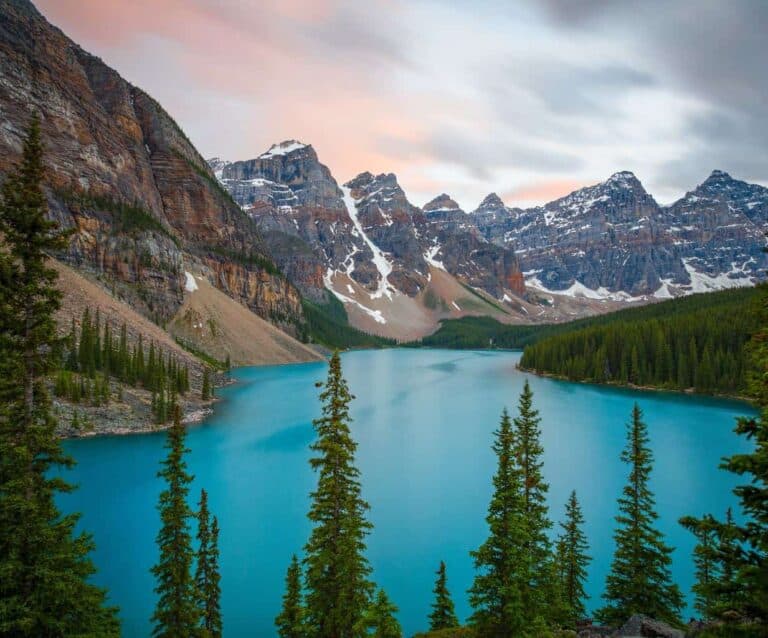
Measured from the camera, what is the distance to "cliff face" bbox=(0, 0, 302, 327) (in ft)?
289

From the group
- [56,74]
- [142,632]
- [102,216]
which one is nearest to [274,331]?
[102,216]

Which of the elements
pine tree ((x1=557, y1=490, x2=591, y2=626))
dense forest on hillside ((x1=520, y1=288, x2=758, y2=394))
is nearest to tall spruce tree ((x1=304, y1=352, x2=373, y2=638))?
pine tree ((x1=557, y1=490, x2=591, y2=626))

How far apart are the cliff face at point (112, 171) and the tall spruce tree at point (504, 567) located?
6799 centimetres

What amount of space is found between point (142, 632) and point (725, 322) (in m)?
95.8

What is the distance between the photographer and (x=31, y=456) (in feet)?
31.4

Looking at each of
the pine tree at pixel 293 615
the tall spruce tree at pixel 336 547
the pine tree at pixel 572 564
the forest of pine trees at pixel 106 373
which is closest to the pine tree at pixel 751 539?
the tall spruce tree at pixel 336 547

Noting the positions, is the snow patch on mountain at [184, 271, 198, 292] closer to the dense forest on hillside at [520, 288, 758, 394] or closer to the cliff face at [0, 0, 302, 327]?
the cliff face at [0, 0, 302, 327]

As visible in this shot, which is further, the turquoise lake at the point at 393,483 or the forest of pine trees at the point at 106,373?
the forest of pine trees at the point at 106,373

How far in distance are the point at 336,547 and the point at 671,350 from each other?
89.4 metres

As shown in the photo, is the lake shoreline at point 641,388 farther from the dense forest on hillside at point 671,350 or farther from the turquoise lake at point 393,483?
the turquoise lake at point 393,483

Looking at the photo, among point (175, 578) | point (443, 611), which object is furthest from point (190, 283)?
point (443, 611)

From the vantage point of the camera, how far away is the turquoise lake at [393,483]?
21.4m

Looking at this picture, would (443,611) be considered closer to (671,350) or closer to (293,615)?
(293,615)

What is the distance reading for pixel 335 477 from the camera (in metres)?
13.3
